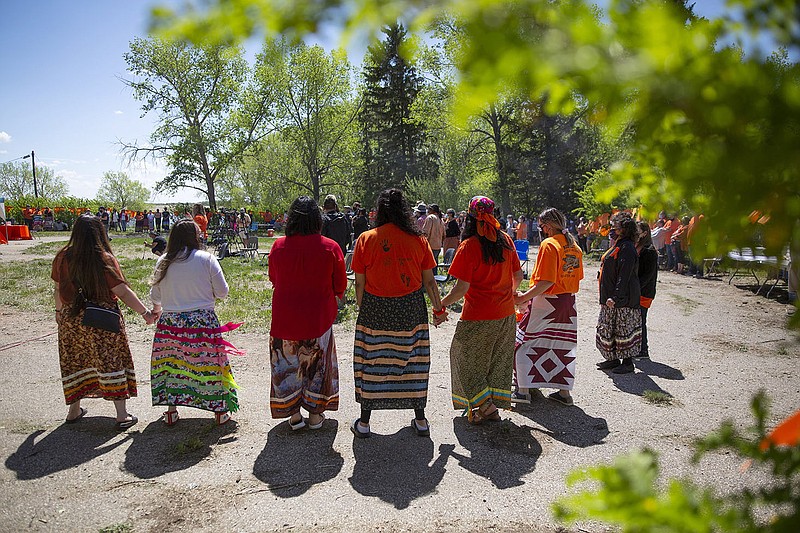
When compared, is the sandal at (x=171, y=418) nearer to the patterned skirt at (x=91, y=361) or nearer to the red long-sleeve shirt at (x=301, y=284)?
the patterned skirt at (x=91, y=361)

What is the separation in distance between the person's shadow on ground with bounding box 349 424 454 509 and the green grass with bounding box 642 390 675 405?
2504 millimetres

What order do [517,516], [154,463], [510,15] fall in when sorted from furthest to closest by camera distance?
1. [154,463]
2. [517,516]
3. [510,15]

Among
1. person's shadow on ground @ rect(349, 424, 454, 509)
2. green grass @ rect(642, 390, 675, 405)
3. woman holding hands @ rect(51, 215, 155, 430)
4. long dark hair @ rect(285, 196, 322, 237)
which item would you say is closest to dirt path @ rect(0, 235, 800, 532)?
person's shadow on ground @ rect(349, 424, 454, 509)

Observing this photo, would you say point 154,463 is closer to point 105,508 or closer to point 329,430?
point 105,508

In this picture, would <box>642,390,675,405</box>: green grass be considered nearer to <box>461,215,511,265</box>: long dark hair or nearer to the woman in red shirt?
<box>461,215,511,265</box>: long dark hair

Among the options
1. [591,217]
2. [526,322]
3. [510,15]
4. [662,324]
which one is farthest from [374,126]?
[510,15]

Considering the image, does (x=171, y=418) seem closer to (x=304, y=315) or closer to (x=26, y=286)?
(x=304, y=315)

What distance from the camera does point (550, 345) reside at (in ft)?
17.4

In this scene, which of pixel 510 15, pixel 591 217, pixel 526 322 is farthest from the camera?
pixel 591 217

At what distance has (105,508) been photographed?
3.48 m

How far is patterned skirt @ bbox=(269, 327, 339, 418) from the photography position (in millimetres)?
4570

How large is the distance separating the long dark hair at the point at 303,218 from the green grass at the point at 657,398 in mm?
4003

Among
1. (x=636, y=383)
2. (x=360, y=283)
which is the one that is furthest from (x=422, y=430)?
(x=636, y=383)

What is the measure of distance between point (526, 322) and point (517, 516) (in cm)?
238
